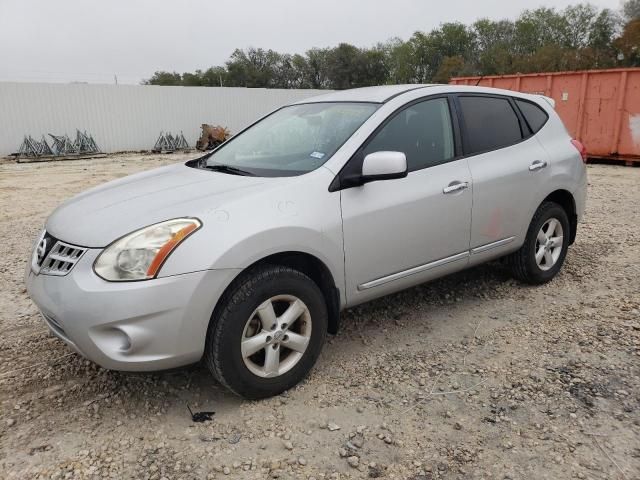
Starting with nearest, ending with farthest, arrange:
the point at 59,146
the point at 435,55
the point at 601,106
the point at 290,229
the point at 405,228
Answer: the point at 290,229 → the point at 405,228 → the point at 601,106 → the point at 59,146 → the point at 435,55

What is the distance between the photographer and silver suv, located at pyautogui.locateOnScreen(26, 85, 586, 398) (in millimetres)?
2410

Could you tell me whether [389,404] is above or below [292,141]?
below

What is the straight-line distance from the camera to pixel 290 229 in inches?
106

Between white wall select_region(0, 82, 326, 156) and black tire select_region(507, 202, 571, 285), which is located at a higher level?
white wall select_region(0, 82, 326, 156)

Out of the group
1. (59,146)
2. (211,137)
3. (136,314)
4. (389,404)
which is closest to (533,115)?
(389,404)

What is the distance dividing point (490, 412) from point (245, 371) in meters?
1.29

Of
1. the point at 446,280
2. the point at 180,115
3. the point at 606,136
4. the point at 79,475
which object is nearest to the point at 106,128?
the point at 180,115

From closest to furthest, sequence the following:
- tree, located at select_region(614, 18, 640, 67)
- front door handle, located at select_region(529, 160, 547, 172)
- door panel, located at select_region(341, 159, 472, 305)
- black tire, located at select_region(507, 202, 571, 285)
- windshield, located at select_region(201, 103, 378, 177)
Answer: door panel, located at select_region(341, 159, 472, 305), windshield, located at select_region(201, 103, 378, 177), front door handle, located at select_region(529, 160, 547, 172), black tire, located at select_region(507, 202, 571, 285), tree, located at select_region(614, 18, 640, 67)

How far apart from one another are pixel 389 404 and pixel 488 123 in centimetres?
228

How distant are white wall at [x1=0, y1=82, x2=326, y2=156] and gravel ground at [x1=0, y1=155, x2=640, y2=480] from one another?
16529 mm

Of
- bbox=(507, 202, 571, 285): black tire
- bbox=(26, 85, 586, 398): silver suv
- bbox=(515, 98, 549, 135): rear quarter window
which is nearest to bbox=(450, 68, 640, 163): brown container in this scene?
bbox=(515, 98, 549, 135): rear quarter window

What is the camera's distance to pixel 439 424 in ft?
8.57

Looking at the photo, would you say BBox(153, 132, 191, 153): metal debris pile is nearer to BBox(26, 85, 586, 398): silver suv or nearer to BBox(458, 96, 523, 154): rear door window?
BBox(26, 85, 586, 398): silver suv

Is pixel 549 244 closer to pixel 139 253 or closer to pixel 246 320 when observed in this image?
pixel 246 320
